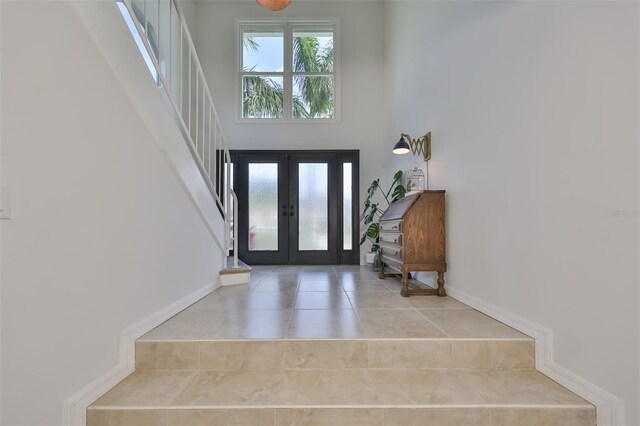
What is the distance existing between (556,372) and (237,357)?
1.61m

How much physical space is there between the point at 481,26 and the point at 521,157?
1.10 meters

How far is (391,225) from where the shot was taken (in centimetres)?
283

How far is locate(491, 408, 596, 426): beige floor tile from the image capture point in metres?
1.18

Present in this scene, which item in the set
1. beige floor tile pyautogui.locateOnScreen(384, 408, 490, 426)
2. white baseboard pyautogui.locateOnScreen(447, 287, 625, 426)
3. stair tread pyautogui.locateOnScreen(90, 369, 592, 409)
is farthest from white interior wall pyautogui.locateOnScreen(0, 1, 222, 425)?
white baseboard pyautogui.locateOnScreen(447, 287, 625, 426)

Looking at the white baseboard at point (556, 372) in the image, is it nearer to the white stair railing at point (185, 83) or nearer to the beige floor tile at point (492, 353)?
the beige floor tile at point (492, 353)

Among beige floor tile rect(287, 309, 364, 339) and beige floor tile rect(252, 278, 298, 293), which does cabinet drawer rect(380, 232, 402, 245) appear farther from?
beige floor tile rect(252, 278, 298, 293)

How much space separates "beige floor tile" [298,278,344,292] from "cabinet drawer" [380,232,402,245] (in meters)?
0.70

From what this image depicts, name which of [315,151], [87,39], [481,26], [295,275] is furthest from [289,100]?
[87,39]

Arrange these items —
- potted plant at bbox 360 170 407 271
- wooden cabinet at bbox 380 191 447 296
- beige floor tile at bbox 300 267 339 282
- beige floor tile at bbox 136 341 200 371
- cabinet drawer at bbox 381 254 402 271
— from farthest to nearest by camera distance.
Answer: potted plant at bbox 360 170 407 271 < beige floor tile at bbox 300 267 339 282 < cabinet drawer at bbox 381 254 402 271 < wooden cabinet at bbox 380 191 447 296 < beige floor tile at bbox 136 341 200 371

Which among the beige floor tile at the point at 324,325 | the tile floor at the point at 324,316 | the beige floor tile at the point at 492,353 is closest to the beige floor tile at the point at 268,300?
the tile floor at the point at 324,316

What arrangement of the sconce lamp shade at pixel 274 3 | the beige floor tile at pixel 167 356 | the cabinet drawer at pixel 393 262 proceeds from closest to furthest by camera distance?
the beige floor tile at pixel 167 356 < the sconce lamp shade at pixel 274 3 < the cabinet drawer at pixel 393 262

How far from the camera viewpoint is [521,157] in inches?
64.1

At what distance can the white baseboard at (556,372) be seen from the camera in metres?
1.13

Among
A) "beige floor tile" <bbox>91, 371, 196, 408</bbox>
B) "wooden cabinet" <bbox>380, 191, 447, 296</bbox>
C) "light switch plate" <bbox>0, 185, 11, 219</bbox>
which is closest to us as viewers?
"light switch plate" <bbox>0, 185, 11, 219</bbox>
